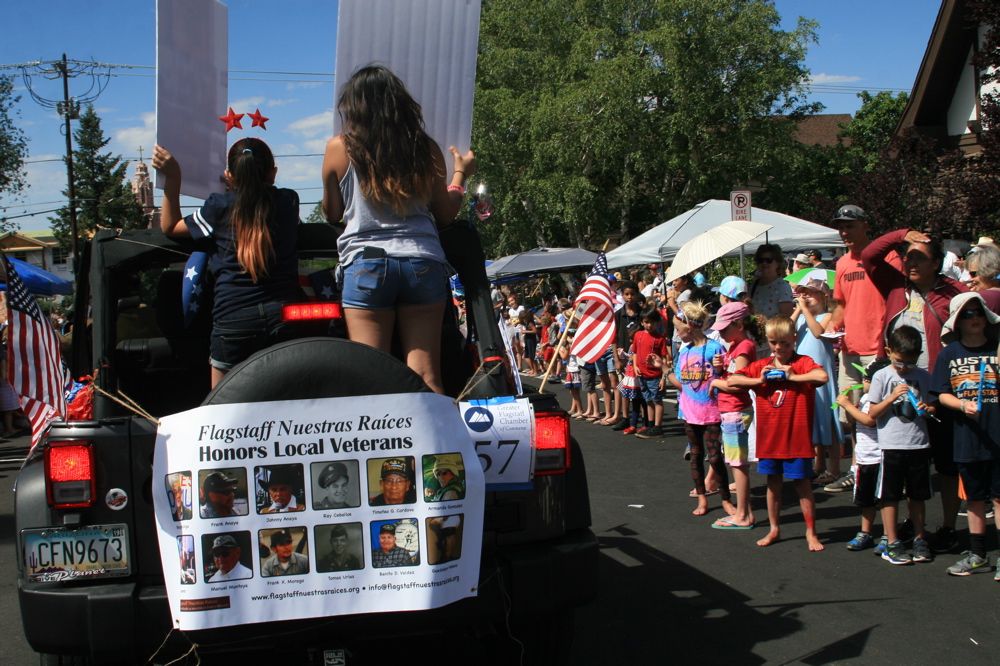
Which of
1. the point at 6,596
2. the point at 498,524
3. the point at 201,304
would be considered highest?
the point at 201,304

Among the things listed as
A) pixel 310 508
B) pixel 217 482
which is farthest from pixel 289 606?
pixel 217 482

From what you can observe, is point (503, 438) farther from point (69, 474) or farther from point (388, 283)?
point (69, 474)

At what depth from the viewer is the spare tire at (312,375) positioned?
2.68 metres

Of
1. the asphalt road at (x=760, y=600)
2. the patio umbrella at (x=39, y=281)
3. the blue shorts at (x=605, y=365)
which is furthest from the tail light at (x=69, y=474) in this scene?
the patio umbrella at (x=39, y=281)

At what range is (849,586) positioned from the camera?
16.3 ft

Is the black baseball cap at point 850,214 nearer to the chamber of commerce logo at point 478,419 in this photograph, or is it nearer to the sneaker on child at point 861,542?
the sneaker on child at point 861,542

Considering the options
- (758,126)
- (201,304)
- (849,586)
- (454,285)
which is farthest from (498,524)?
(758,126)

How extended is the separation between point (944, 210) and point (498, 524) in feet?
48.9

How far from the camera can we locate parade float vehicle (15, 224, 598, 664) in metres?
2.72

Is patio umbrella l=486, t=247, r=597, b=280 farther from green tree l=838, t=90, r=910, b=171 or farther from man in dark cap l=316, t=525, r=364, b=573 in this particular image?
green tree l=838, t=90, r=910, b=171

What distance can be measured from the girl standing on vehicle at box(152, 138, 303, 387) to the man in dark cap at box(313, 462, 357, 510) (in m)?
1.00

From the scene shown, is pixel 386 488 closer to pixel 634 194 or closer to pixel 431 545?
pixel 431 545

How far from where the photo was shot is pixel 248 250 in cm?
347

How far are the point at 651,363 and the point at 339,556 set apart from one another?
797 cm
